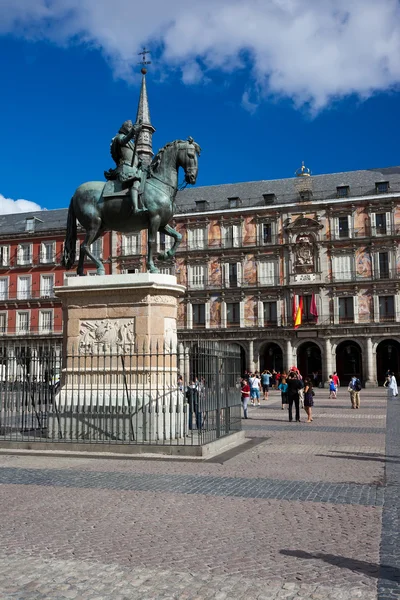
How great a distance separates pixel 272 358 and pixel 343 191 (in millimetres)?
14273

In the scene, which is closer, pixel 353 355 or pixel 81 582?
pixel 81 582

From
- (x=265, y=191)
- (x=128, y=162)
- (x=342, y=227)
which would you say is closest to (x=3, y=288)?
(x=265, y=191)

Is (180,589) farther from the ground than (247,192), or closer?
closer


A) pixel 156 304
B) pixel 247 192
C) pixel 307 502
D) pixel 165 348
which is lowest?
pixel 307 502

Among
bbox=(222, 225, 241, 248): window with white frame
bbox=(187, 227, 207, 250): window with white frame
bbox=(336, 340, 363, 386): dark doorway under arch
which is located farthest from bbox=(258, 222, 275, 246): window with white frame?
bbox=(336, 340, 363, 386): dark doorway under arch

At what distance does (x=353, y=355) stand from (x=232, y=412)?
35.1 metres

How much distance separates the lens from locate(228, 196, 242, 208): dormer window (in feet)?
163

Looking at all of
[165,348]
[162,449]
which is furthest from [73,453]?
[165,348]

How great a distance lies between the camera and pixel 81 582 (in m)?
4.39

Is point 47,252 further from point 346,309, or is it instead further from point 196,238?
point 346,309

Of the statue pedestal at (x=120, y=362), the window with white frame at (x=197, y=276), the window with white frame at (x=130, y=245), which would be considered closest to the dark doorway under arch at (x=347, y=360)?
the window with white frame at (x=197, y=276)

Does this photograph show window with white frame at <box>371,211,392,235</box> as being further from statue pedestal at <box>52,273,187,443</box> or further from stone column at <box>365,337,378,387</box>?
statue pedestal at <box>52,273,187,443</box>

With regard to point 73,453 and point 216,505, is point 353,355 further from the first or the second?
point 216,505

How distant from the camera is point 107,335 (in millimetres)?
11617
